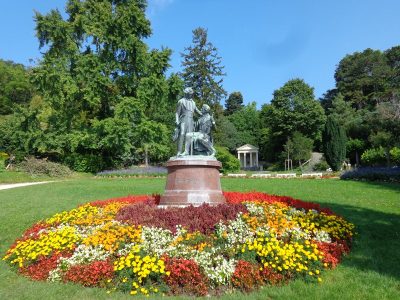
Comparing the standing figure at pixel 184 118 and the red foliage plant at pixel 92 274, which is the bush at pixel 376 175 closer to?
the standing figure at pixel 184 118

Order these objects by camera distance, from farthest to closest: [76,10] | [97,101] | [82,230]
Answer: [76,10], [97,101], [82,230]

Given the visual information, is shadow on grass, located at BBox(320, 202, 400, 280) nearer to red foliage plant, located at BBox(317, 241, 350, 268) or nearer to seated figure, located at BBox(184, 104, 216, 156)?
red foliage plant, located at BBox(317, 241, 350, 268)

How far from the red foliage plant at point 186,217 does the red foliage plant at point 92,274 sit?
1.81 m

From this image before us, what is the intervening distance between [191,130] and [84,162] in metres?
21.8

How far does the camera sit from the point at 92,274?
6395mm

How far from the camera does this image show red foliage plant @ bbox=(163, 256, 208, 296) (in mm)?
6109

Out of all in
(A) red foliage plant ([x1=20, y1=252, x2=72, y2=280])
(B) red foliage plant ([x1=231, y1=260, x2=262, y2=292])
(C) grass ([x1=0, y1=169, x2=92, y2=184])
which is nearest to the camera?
(B) red foliage plant ([x1=231, y1=260, x2=262, y2=292])

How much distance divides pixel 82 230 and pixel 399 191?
41.5 ft

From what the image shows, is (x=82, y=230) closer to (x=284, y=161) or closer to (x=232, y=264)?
(x=232, y=264)

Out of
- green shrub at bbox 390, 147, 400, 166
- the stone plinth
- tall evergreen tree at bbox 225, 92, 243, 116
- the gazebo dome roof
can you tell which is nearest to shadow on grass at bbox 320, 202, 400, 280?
the stone plinth

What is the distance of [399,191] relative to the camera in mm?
15562

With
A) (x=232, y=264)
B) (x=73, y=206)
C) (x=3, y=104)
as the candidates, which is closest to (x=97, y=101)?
(x=73, y=206)

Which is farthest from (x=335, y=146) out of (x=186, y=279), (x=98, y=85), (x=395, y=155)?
(x=186, y=279)

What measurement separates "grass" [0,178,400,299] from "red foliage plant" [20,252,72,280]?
179 millimetres
